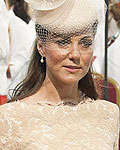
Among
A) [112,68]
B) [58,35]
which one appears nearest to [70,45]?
[58,35]

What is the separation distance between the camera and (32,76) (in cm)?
193

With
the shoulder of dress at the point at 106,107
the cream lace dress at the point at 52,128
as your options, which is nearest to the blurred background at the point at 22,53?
the shoulder of dress at the point at 106,107

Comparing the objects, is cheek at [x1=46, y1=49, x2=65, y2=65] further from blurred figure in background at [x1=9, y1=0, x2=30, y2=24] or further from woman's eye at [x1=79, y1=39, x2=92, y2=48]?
blurred figure in background at [x1=9, y1=0, x2=30, y2=24]

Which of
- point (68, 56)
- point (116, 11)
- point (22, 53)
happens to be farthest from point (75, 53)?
point (116, 11)

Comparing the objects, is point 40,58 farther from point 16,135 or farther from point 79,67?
point 16,135

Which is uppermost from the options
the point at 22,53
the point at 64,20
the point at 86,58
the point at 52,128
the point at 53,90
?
the point at 64,20

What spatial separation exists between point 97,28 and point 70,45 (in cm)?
19

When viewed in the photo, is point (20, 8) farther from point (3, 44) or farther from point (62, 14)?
point (62, 14)

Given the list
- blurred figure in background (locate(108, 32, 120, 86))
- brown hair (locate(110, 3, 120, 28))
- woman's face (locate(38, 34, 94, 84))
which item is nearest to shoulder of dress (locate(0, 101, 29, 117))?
woman's face (locate(38, 34, 94, 84))

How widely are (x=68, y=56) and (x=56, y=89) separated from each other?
205 millimetres

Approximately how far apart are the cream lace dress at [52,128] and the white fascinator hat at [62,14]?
339 mm

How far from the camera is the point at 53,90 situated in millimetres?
1873

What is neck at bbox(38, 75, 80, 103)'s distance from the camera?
186 cm

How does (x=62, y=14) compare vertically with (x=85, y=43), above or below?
above
